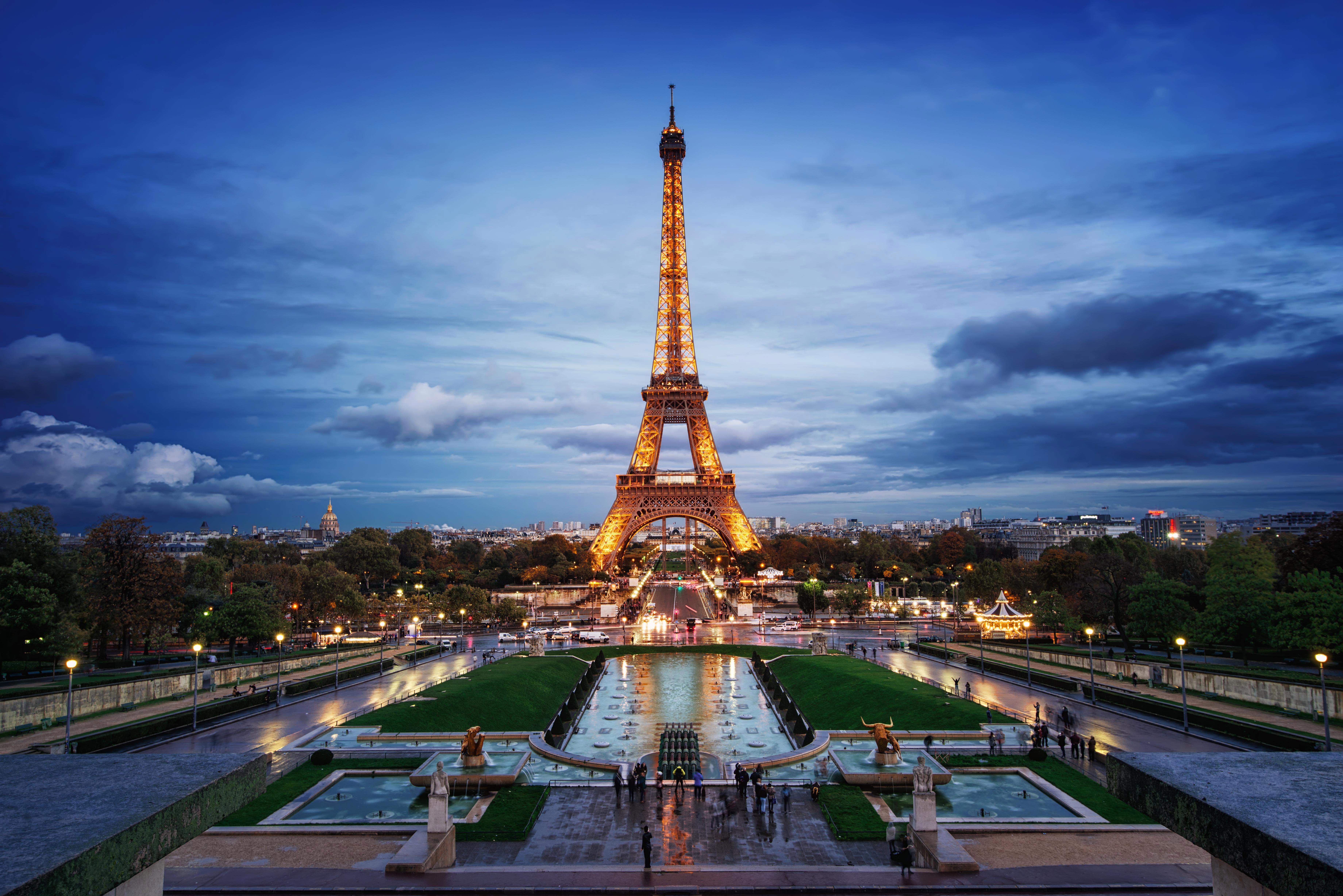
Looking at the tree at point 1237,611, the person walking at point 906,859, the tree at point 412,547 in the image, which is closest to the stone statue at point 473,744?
the person walking at point 906,859

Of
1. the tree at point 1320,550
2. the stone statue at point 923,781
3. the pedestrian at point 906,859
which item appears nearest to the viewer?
the pedestrian at point 906,859

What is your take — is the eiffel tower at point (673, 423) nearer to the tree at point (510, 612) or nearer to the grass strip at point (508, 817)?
the tree at point (510, 612)

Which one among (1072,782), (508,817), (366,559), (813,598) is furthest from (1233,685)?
(366,559)

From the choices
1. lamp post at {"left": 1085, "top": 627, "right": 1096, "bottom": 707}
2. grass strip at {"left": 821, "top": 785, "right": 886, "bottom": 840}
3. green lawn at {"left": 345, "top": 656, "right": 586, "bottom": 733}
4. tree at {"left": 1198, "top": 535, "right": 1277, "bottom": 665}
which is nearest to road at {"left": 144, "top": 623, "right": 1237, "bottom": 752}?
lamp post at {"left": 1085, "top": 627, "right": 1096, "bottom": 707}

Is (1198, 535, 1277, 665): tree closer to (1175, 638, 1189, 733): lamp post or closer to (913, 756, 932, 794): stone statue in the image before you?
(1175, 638, 1189, 733): lamp post

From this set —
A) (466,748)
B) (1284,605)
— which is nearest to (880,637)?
(1284,605)
